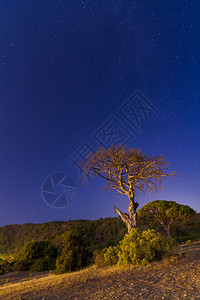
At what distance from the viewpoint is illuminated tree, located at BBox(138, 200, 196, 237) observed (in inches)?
1093

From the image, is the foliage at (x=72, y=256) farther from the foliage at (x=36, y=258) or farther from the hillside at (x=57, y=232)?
the hillside at (x=57, y=232)

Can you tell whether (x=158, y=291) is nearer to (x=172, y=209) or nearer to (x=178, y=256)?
(x=178, y=256)

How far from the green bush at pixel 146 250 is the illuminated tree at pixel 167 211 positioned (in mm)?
20295

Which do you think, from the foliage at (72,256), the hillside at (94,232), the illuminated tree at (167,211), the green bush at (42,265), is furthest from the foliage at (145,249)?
the illuminated tree at (167,211)

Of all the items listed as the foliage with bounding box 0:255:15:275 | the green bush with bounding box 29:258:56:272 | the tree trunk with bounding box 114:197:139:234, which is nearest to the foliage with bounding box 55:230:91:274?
the tree trunk with bounding box 114:197:139:234

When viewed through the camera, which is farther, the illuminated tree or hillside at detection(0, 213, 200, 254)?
hillside at detection(0, 213, 200, 254)

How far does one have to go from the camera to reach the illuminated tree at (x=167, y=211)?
27.8m

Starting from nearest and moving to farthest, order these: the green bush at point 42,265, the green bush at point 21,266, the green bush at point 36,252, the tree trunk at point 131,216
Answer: the tree trunk at point 131,216, the green bush at point 42,265, the green bush at point 21,266, the green bush at point 36,252

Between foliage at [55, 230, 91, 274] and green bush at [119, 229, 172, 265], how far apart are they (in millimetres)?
4718

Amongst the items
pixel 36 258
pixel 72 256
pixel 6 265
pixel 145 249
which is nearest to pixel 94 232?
pixel 36 258

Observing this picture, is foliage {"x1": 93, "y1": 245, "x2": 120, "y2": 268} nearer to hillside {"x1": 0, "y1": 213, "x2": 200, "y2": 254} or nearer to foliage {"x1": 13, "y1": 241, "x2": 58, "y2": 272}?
foliage {"x1": 13, "y1": 241, "x2": 58, "y2": 272}

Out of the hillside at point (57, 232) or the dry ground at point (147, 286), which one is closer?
the dry ground at point (147, 286)

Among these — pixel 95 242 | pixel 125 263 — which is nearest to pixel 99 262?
pixel 125 263

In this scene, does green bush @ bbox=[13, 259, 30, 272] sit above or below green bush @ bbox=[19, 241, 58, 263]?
below
